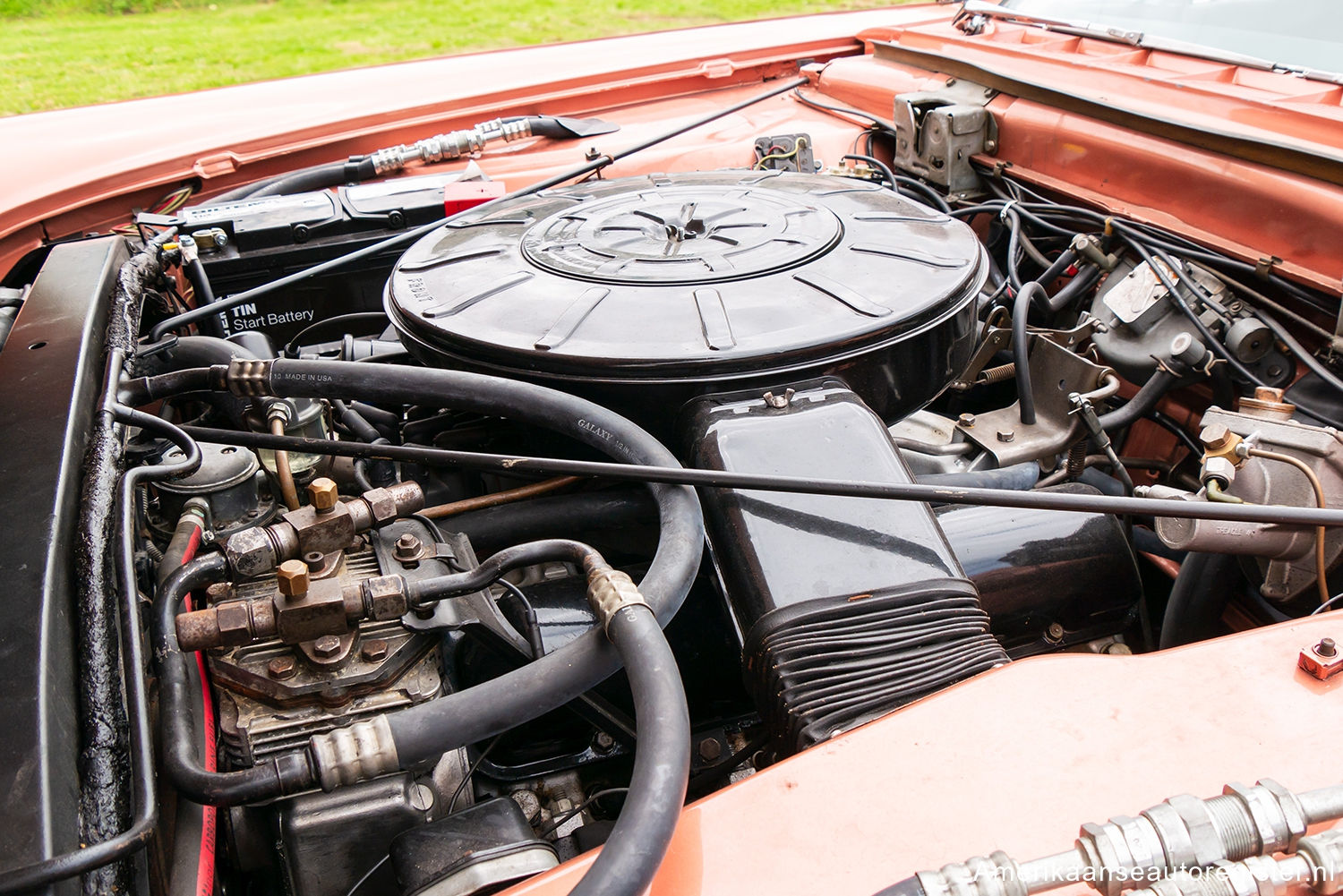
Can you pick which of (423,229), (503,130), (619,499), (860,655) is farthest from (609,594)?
(503,130)

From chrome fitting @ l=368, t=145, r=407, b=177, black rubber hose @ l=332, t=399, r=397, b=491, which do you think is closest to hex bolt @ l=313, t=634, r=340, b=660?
black rubber hose @ l=332, t=399, r=397, b=491

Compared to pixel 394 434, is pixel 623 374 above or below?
above

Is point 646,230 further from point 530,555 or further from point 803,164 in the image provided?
point 803,164

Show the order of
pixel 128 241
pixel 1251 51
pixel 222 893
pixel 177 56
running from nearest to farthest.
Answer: pixel 222 893
pixel 128 241
pixel 1251 51
pixel 177 56

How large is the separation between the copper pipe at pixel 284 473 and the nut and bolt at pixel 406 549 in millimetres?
186

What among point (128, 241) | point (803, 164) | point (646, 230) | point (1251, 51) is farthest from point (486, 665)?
point (1251, 51)

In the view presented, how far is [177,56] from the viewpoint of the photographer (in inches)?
317

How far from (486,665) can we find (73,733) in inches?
17.0

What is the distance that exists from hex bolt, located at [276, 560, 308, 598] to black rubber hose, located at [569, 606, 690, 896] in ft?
1.00

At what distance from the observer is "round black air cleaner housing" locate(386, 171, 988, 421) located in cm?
113

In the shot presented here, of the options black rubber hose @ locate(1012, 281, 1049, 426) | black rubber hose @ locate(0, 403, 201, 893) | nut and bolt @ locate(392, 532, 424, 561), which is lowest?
black rubber hose @ locate(1012, 281, 1049, 426)

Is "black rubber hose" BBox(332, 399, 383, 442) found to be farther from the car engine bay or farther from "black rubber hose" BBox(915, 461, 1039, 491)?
"black rubber hose" BBox(915, 461, 1039, 491)

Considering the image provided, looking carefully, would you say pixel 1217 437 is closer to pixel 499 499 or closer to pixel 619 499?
pixel 619 499

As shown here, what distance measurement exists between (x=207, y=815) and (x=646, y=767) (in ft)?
1.44
